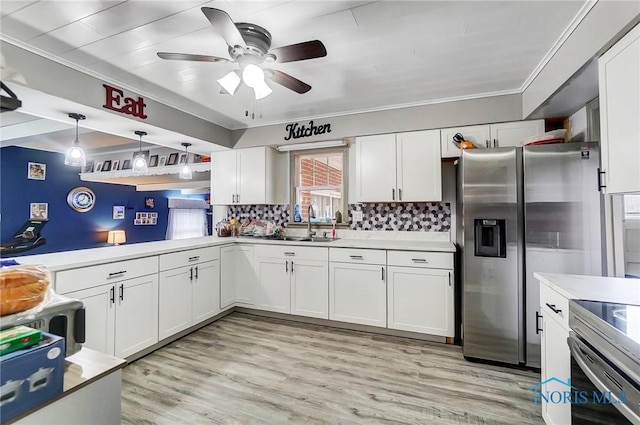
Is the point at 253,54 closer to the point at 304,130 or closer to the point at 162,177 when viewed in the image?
the point at 304,130

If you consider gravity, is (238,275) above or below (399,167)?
below

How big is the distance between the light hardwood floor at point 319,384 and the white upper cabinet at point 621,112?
1.54m

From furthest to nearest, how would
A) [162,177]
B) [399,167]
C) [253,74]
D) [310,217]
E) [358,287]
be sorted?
[162,177]
[310,217]
[399,167]
[358,287]
[253,74]

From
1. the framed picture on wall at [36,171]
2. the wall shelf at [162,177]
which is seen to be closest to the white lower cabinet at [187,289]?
the wall shelf at [162,177]

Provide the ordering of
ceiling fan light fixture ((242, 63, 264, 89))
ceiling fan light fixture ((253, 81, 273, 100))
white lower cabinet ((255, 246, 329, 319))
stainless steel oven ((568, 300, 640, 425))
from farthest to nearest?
white lower cabinet ((255, 246, 329, 319)) → ceiling fan light fixture ((253, 81, 273, 100)) → ceiling fan light fixture ((242, 63, 264, 89)) → stainless steel oven ((568, 300, 640, 425))

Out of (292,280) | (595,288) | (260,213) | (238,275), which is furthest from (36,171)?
(595,288)

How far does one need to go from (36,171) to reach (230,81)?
596cm

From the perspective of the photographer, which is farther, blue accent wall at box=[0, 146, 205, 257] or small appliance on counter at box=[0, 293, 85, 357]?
blue accent wall at box=[0, 146, 205, 257]

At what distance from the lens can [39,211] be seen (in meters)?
5.61

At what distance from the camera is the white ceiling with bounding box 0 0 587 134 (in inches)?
68.5

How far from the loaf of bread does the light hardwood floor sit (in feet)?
4.62

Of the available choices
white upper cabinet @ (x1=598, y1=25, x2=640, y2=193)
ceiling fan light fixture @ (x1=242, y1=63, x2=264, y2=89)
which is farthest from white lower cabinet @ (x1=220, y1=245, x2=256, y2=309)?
white upper cabinet @ (x1=598, y1=25, x2=640, y2=193)

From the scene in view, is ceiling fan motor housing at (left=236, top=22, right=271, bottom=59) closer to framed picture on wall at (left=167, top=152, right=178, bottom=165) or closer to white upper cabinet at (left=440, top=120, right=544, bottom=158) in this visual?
white upper cabinet at (left=440, top=120, right=544, bottom=158)

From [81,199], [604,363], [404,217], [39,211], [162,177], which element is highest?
[162,177]
